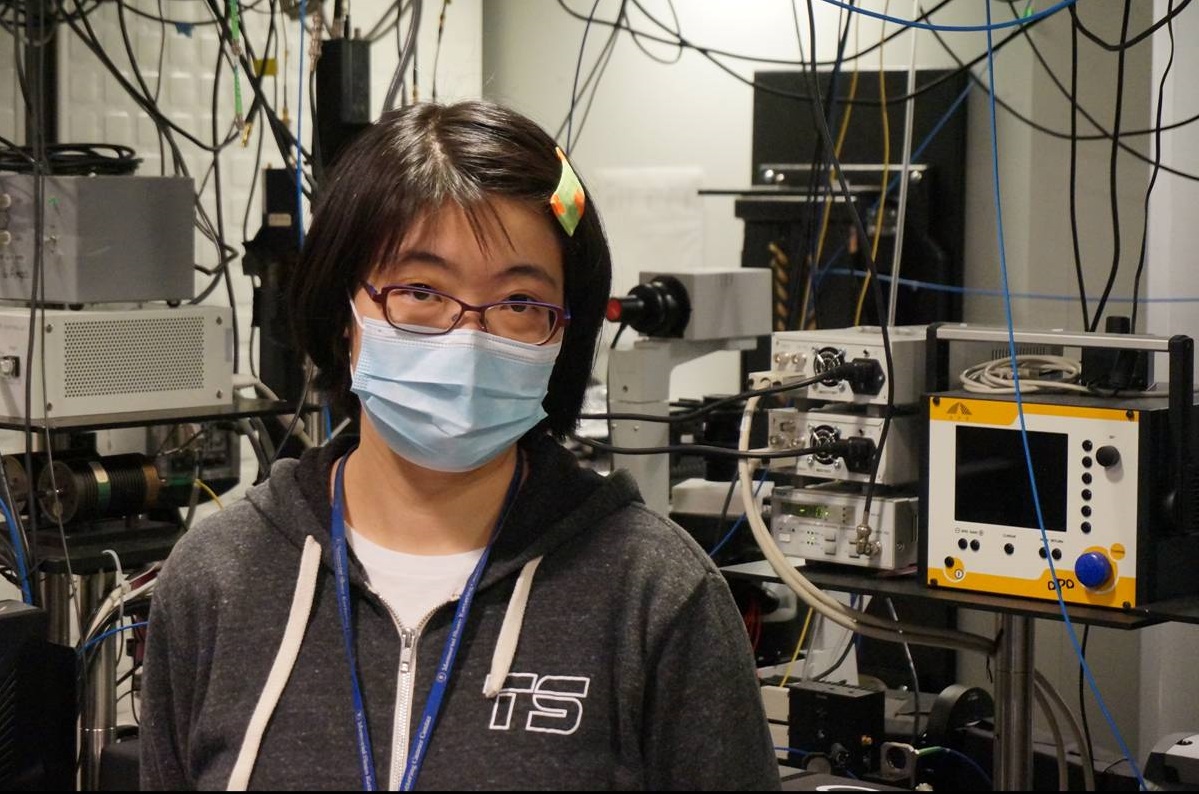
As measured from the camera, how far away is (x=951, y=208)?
3.93 m

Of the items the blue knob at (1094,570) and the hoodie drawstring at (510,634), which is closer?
the hoodie drawstring at (510,634)

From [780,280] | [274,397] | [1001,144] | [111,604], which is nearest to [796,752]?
[111,604]

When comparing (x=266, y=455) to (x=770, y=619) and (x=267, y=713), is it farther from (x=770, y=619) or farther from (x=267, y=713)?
(x=267, y=713)

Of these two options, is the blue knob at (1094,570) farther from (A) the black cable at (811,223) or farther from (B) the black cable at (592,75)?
(B) the black cable at (592,75)

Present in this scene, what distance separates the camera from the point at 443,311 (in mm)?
1315

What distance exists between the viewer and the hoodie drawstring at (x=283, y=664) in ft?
4.08

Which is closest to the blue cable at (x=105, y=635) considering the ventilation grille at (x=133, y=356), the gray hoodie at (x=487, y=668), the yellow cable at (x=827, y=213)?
the ventilation grille at (x=133, y=356)

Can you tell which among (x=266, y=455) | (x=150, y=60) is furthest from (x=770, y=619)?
(x=150, y=60)

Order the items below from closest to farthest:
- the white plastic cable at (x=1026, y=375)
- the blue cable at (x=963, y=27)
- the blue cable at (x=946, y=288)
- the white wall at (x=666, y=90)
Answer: the blue cable at (x=963, y=27), the white plastic cable at (x=1026, y=375), the blue cable at (x=946, y=288), the white wall at (x=666, y=90)

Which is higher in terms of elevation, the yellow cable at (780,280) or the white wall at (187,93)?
the white wall at (187,93)

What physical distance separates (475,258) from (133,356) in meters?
1.47

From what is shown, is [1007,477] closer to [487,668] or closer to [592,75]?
[487,668]

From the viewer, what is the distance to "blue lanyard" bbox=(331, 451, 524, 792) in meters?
1.22

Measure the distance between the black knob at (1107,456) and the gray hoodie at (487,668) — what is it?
736mm
